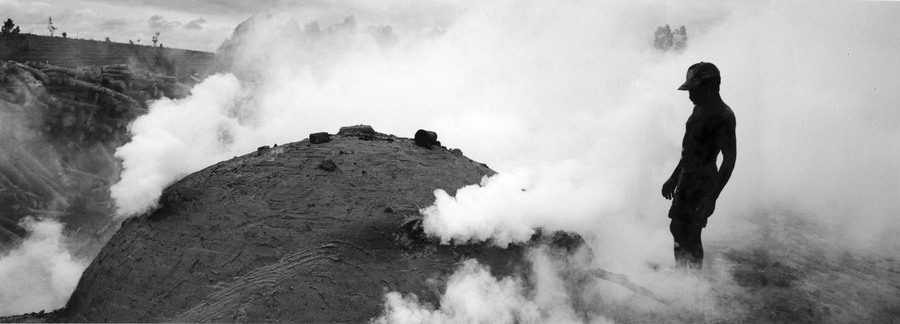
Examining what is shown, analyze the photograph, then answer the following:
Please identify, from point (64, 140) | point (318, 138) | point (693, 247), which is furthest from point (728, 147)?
point (64, 140)

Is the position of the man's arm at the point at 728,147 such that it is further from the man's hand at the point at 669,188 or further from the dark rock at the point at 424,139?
the dark rock at the point at 424,139

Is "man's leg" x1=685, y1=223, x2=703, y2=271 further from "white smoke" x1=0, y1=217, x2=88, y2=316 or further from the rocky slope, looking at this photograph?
the rocky slope

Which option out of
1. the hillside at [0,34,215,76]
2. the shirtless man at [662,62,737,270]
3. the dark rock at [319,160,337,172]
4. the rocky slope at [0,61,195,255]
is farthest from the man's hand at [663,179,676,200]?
the hillside at [0,34,215,76]

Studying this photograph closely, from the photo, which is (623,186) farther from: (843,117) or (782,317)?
(843,117)

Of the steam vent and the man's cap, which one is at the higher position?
the man's cap

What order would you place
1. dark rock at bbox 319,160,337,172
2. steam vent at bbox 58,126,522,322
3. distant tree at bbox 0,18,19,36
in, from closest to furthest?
steam vent at bbox 58,126,522,322
dark rock at bbox 319,160,337,172
distant tree at bbox 0,18,19,36

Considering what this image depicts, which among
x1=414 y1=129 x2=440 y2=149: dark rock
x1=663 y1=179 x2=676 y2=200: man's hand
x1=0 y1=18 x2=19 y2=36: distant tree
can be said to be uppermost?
x1=0 y1=18 x2=19 y2=36: distant tree

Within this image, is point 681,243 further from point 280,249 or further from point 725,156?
point 280,249

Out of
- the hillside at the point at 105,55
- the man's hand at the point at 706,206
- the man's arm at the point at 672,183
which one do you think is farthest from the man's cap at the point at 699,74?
the hillside at the point at 105,55
